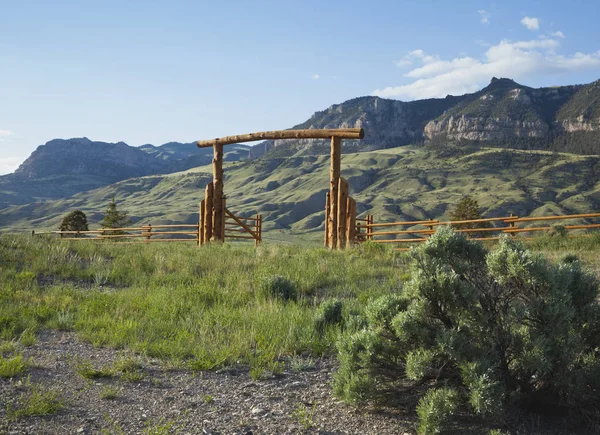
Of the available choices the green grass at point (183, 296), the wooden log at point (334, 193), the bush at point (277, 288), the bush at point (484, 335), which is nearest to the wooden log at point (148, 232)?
A: the green grass at point (183, 296)

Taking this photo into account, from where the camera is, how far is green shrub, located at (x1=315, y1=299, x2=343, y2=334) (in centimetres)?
681

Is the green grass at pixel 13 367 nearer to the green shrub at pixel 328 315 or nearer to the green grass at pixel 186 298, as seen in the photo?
the green grass at pixel 186 298

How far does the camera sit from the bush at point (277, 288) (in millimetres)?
8591

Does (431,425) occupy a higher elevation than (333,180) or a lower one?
lower

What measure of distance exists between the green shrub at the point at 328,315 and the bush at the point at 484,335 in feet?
6.97

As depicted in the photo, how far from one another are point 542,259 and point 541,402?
4.08ft

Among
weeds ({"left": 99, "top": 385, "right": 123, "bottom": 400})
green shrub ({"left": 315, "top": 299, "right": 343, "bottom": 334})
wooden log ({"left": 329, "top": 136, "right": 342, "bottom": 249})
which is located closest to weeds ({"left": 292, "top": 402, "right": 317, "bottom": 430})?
weeds ({"left": 99, "top": 385, "right": 123, "bottom": 400})

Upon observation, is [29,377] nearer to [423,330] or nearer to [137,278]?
[423,330]

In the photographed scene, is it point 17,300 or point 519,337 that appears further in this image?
point 17,300

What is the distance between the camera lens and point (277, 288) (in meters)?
8.69

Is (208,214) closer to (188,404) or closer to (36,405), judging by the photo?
(188,404)

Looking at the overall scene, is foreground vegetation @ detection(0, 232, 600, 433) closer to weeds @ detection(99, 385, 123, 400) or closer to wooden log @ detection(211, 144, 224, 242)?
weeds @ detection(99, 385, 123, 400)

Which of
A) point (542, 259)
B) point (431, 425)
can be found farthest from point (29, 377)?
point (542, 259)

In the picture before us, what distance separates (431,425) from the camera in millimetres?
3742
